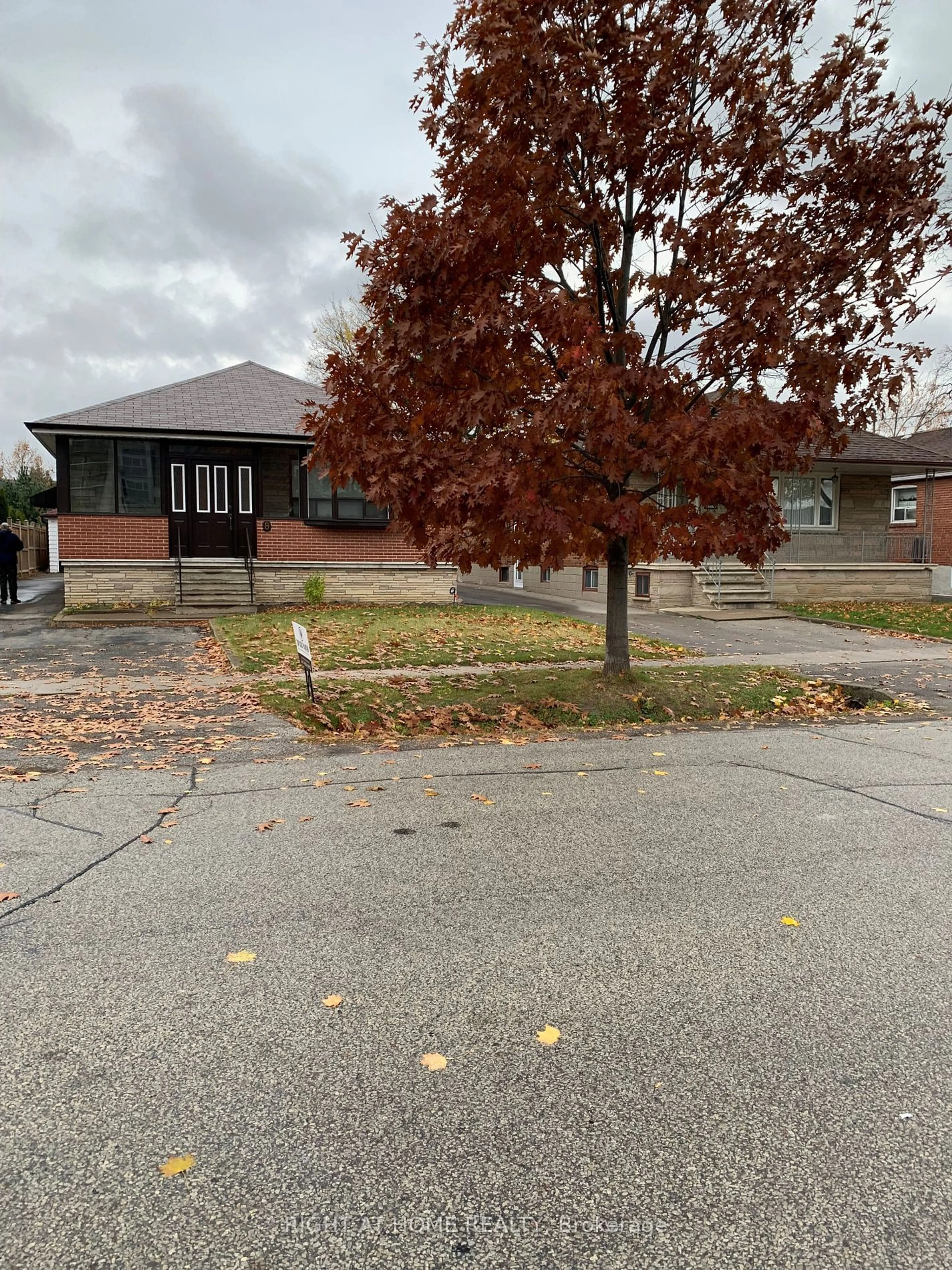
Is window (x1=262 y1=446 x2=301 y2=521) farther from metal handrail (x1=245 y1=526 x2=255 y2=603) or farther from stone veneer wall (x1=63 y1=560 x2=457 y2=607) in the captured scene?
stone veneer wall (x1=63 y1=560 x2=457 y2=607)

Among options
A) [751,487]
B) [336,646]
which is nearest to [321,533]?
[336,646]

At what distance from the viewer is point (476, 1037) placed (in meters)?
2.93

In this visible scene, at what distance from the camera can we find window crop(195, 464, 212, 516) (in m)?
20.8

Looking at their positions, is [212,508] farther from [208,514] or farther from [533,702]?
[533,702]

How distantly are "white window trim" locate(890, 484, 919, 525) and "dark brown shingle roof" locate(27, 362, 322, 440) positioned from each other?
20958 mm

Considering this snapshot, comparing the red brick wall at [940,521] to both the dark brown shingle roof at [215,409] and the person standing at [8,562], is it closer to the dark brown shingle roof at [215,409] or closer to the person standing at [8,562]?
the dark brown shingle roof at [215,409]

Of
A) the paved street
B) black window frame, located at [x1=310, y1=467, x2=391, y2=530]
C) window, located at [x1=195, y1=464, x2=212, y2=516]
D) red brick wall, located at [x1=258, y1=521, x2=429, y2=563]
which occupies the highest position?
window, located at [x1=195, y1=464, x2=212, y2=516]

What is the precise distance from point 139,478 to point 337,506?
15.5ft

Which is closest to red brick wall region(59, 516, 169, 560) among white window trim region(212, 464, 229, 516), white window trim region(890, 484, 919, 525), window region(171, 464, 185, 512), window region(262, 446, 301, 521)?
window region(171, 464, 185, 512)

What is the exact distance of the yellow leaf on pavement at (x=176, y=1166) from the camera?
2271 millimetres

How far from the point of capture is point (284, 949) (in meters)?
3.56

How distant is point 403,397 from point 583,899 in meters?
5.67

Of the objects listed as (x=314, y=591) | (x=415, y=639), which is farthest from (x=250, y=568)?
(x=415, y=639)

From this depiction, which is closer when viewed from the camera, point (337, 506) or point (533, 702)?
point (533, 702)
